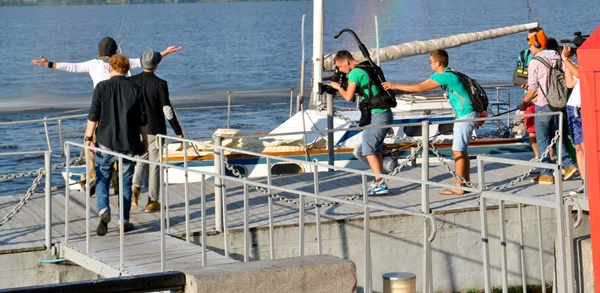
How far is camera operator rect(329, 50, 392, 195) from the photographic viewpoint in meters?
12.3

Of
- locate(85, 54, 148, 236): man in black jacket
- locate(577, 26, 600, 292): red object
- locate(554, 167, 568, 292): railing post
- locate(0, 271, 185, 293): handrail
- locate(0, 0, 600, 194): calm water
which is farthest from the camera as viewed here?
locate(0, 0, 600, 194): calm water

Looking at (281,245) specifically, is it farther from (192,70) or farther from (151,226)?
(192,70)

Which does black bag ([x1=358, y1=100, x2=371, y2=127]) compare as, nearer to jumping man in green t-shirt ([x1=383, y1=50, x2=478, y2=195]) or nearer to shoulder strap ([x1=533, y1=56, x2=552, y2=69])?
jumping man in green t-shirt ([x1=383, y1=50, x2=478, y2=195])

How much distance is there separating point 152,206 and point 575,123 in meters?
4.24

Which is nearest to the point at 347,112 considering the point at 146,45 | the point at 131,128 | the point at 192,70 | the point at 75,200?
the point at 75,200

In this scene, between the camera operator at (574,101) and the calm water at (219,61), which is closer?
the camera operator at (574,101)

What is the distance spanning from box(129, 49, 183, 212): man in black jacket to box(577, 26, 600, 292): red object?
5.63 metres

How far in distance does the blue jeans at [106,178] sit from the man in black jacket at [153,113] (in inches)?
26.3

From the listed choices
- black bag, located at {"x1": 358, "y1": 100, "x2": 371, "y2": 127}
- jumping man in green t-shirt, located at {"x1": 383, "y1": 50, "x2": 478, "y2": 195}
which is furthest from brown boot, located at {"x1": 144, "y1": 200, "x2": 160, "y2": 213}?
jumping man in green t-shirt, located at {"x1": 383, "y1": 50, "x2": 478, "y2": 195}

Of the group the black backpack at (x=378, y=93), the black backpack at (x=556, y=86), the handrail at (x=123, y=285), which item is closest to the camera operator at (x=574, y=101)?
the black backpack at (x=556, y=86)

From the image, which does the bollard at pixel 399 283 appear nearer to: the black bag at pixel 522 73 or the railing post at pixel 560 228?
the railing post at pixel 560 228

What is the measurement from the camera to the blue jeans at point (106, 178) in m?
10.4

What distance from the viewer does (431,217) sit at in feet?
22.7

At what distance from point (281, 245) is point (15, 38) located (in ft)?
311
